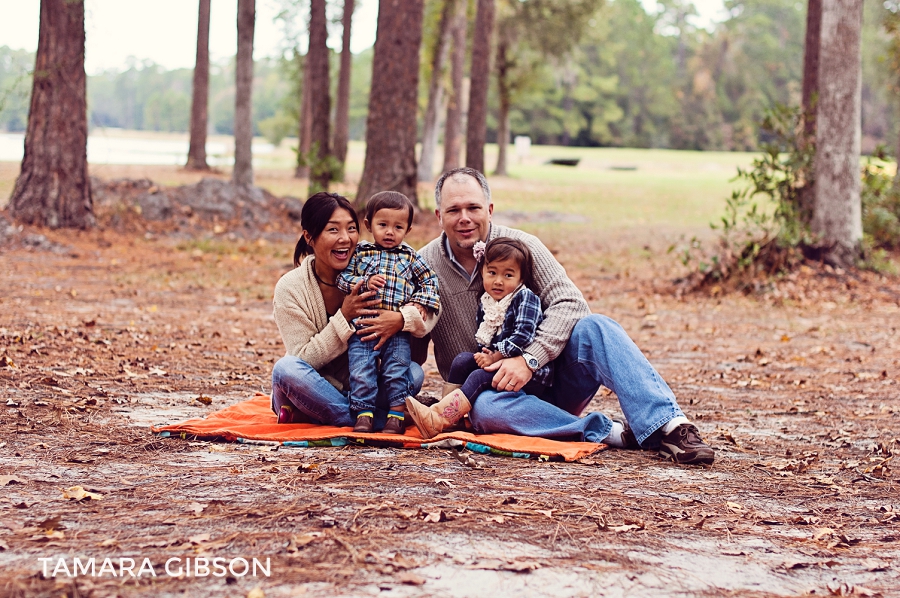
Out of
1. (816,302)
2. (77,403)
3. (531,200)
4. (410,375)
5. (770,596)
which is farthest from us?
(531,200)

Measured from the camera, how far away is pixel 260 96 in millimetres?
108875

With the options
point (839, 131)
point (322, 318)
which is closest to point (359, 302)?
point (322, 318)

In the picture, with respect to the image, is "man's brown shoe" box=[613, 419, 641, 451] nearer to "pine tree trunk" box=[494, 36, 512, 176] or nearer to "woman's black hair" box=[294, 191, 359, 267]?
"woman's black hair" box=[294, 191, 359, 267]

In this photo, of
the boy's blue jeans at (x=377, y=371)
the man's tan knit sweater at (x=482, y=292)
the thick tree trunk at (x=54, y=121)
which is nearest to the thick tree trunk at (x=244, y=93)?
the thick tree trunk at (x=54, y=121)

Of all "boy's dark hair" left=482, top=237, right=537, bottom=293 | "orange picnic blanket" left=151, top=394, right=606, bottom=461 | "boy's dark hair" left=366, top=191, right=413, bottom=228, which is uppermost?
"boy's dark hair" left=366, top=191, right=413, bottom=228

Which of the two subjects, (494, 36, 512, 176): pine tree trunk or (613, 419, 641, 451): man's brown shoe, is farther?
(494, 36, 512, 176): pine tree trunk

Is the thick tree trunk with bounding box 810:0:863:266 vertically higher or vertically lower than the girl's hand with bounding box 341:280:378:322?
higher

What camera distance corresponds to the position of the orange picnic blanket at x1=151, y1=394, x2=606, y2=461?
14.5 ft

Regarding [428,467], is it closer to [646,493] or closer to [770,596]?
[646,493]

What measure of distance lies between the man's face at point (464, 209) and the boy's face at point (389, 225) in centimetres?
24

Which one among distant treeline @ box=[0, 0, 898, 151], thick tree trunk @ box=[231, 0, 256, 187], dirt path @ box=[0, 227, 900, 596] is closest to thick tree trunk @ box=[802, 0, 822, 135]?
dirt path @ box=[0, 227, 900, 596]

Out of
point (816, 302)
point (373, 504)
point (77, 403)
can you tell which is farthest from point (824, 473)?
point (816, 302)

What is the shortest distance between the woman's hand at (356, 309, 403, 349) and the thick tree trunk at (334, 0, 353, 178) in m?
21.5

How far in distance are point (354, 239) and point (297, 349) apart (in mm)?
610
